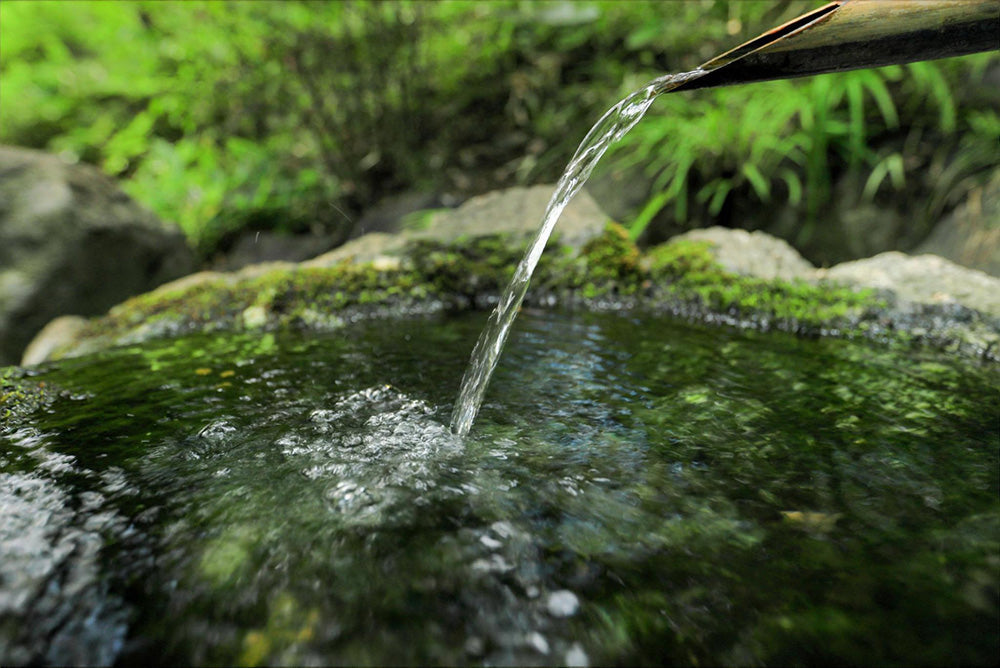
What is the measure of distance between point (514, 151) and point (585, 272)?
107 inches

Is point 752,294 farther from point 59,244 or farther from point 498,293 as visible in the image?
point 59,244

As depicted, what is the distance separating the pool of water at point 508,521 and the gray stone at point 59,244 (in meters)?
2.00

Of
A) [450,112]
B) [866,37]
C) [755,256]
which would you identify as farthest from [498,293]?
[450,112]

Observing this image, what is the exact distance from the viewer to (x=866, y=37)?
1.16 m

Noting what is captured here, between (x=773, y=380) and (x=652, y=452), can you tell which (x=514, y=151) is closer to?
(x=773, y=380)

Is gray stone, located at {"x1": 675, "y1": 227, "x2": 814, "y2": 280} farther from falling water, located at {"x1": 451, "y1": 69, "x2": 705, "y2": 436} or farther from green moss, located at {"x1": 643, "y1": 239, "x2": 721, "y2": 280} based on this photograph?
falling water, located at {"x1": 451, "y1": 69, "x2": 705, "y2": 436}

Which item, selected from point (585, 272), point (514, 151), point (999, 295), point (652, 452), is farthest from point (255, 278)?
point (999, 295)

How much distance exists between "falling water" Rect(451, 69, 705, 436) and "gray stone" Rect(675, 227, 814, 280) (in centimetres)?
159

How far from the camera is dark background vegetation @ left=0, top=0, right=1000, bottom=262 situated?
391 cm

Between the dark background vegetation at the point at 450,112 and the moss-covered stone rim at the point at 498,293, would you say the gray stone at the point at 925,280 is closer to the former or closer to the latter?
the moss-covered stone rim at the point at 498,293

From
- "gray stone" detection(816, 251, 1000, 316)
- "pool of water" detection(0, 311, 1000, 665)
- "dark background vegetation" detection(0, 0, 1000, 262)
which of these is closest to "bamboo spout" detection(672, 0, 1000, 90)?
"pool of water" detection(0, 311, 1000, 665)

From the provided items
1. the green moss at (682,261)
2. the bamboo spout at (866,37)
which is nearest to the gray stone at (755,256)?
the green moss at (682,261)

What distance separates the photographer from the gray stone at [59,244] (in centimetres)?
357

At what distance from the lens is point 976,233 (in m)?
3.53
